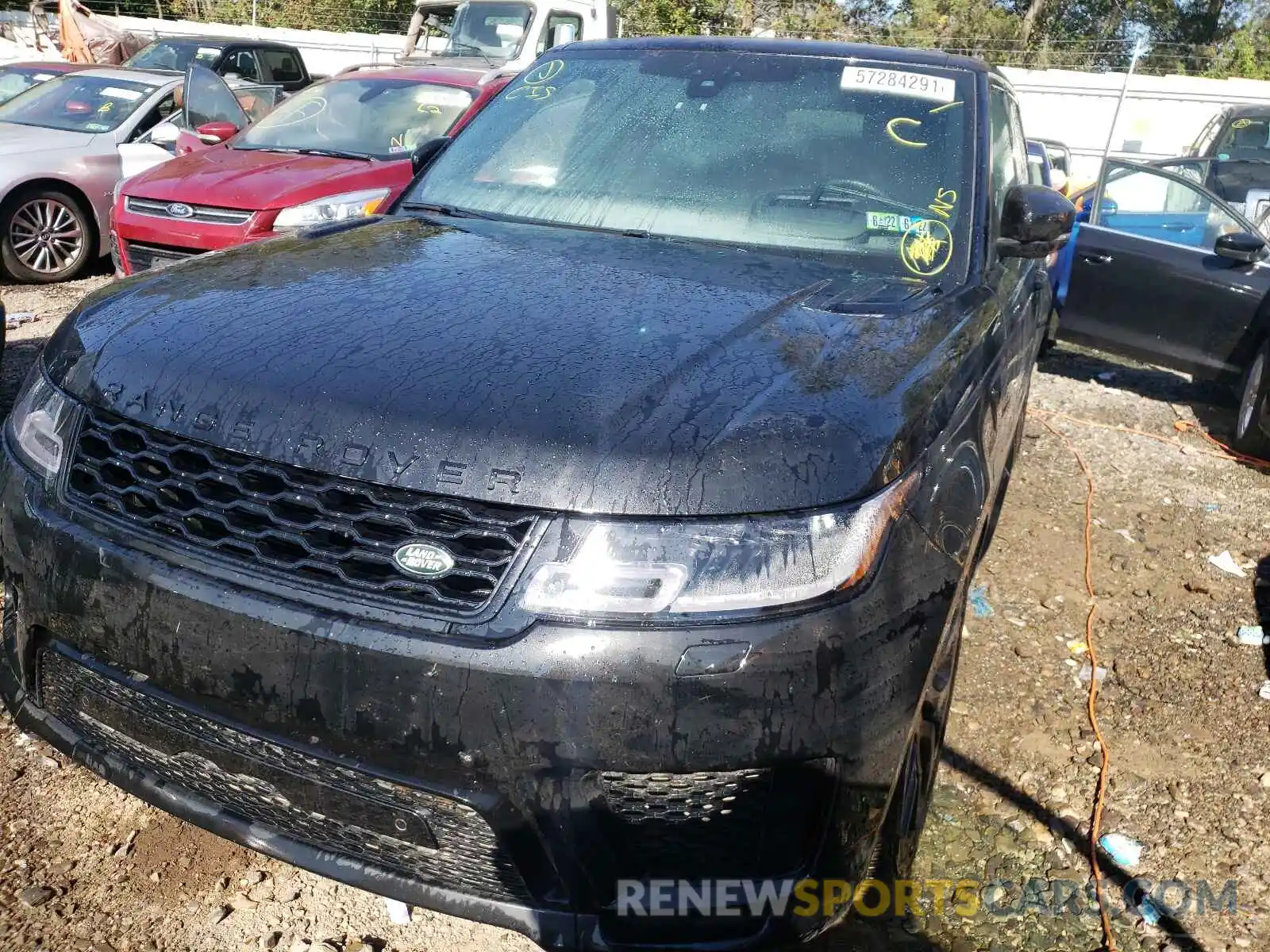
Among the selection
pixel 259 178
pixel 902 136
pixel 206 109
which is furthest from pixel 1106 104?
pixel 902 136

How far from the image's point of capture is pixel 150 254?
649 cm

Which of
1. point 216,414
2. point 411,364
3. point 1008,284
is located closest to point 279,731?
point 216,414

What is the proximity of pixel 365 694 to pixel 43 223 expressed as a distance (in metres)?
7.58

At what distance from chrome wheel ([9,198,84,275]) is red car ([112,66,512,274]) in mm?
1028

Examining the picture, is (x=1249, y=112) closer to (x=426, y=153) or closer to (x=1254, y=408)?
(x=1254, y=408)

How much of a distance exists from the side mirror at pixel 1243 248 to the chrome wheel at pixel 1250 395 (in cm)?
57

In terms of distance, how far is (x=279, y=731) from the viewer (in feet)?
5.48

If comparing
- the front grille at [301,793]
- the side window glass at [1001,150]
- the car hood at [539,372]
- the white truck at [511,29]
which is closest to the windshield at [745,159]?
the side window glass at [1001,150]

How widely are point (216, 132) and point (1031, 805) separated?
7.25 metres

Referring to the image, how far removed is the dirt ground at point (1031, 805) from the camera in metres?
2.20

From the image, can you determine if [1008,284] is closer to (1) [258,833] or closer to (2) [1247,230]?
(1) [258,833]

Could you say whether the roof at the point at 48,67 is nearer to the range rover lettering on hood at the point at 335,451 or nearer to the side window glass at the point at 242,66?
the side window glass at the point at 242,66

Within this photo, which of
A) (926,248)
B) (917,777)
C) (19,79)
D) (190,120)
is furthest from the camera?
(19,79)

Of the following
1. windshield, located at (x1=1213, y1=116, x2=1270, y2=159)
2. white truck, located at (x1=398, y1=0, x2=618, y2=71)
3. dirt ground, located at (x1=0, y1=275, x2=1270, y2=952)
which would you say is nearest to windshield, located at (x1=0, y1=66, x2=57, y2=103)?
white truck, located at (x1=398, y1=0, x2=618, y2=71)
